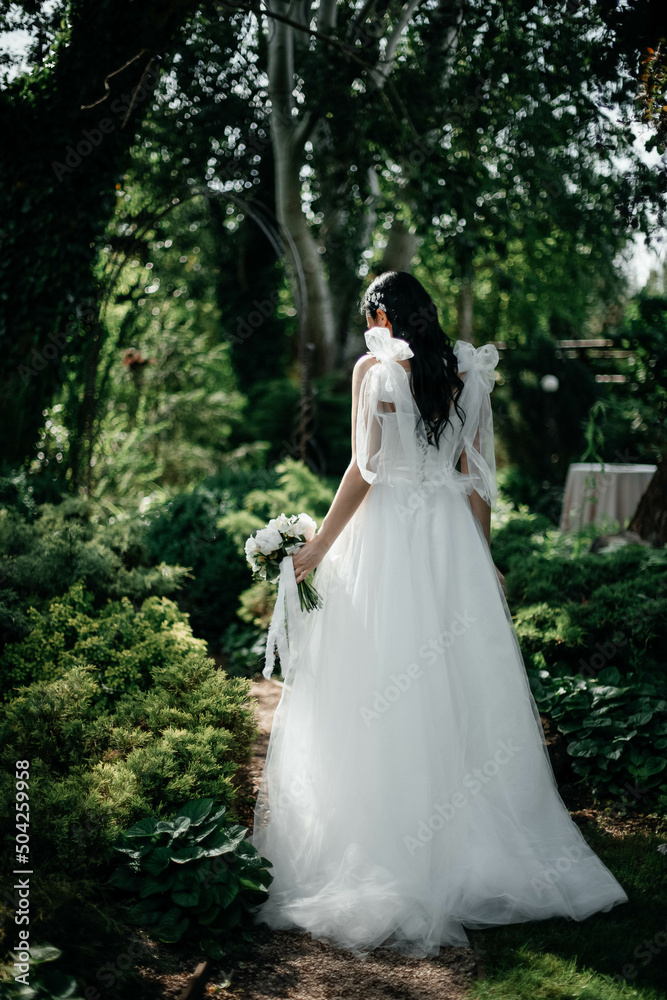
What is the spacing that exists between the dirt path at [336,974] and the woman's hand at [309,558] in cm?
Answer: 122

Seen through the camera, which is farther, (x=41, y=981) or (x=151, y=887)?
(x=151, y=887)

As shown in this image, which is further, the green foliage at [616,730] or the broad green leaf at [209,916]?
the green foliage at [616,730]

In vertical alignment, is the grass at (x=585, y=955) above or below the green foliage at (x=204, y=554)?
below

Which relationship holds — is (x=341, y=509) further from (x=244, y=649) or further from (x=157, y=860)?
(x=244, y=649)

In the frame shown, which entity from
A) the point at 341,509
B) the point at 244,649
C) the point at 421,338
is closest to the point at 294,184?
the point at 244,649

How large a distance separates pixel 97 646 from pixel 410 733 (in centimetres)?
184

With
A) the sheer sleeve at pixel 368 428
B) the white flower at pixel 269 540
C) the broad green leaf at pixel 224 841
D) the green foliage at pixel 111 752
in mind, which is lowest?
the broad green leaf at pixel 224 841

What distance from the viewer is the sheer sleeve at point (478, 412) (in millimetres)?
2828

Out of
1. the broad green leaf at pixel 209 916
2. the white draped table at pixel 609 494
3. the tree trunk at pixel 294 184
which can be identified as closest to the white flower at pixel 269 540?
the broad green leaf at pixel 209 916

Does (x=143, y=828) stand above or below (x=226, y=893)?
above

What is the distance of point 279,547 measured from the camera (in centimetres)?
280

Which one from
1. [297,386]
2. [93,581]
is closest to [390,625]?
[93,581]

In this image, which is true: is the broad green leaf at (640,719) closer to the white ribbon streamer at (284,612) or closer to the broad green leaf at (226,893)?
the white ribbon streamer at (284,612)

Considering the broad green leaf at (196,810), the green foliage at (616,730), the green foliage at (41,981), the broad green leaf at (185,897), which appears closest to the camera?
the green foliage at (41,981)
